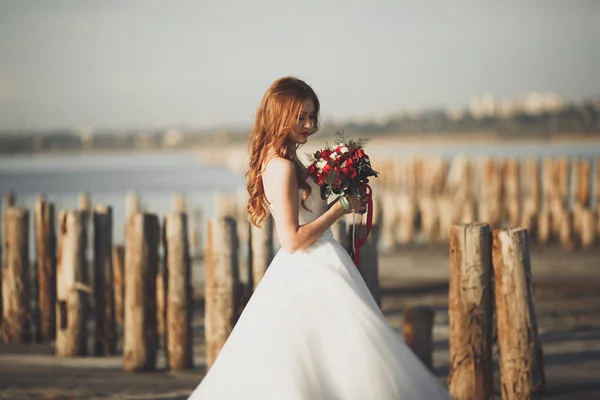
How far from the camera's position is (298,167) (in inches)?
170

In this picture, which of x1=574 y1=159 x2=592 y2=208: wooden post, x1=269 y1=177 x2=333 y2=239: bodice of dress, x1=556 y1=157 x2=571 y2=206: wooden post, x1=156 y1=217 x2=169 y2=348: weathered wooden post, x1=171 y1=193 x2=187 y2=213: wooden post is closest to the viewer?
x1=269 y1=177 x2=333 y2=239: bodice of dress

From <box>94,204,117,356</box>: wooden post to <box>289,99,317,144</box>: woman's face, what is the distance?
11.7ft

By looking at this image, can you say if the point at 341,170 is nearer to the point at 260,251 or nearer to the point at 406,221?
the point at 260,251

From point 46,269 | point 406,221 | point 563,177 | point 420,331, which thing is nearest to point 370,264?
point 420,331

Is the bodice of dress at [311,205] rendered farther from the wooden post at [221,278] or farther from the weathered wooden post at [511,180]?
the weathered wooden post at [511,180]

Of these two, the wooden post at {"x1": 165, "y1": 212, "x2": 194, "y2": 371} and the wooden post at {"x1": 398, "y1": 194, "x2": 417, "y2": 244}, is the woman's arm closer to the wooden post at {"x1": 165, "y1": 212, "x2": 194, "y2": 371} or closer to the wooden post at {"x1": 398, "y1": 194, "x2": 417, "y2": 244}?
the wooden post at {"x1": 165, "y1": 212, "x2": 194, "y2": 371}

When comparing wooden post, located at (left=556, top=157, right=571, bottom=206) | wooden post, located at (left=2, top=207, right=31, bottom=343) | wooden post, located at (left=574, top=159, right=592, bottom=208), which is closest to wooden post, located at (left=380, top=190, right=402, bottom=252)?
wooden post, located at (left=574, top=159, right=592, bottom=208)

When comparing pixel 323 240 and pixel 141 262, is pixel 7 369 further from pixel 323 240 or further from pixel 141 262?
pixel 323 240

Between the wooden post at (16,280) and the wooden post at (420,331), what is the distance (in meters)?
3.52

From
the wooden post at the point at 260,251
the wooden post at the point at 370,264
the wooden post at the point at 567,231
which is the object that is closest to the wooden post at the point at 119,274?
the wooden post at the point at 260,251

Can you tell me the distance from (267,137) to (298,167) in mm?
204

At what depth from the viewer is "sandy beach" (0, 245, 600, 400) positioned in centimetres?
621

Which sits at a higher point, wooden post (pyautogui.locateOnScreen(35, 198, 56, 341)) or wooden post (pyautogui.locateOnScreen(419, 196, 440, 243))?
wooden post (pyautogui.locateOnScreen(419, 196, 440, 243))

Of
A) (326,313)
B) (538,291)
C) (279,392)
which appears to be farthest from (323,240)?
(538,291)
